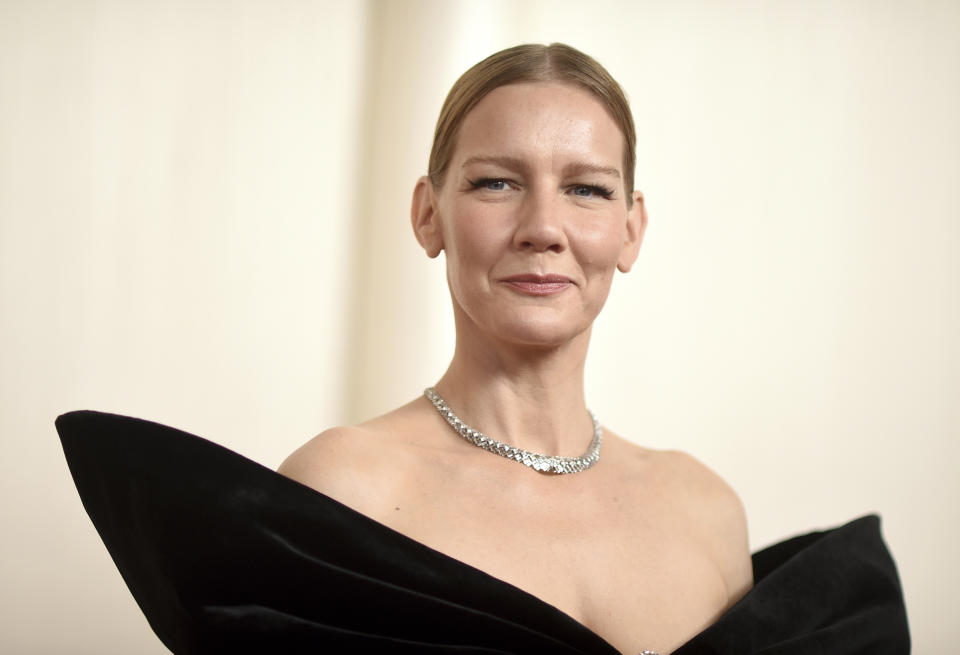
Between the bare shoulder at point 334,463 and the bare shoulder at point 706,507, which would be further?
the bare shoulder at point 706,507

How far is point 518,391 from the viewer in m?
2.35

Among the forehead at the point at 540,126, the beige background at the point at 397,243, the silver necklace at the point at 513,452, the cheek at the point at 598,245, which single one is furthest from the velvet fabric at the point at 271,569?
the beige background at the point at 397,243

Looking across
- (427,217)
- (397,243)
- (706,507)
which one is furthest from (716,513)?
(397,243)

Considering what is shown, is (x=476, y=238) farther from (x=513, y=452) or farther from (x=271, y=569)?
(x=271, y=569)

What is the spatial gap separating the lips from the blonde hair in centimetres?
32

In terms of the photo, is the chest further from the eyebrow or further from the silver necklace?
the eyebrow

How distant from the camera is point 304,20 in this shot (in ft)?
12.1

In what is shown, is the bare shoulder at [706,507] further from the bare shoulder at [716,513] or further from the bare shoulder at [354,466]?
the bare shoulder at [354,466]

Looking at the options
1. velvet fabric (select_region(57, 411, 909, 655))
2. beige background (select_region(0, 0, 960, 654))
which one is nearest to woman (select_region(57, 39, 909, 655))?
velvet fabric (select_region(57, 411, 909, 655))

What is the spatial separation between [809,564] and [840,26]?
7.52 ft

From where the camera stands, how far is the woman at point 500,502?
194 centimetres

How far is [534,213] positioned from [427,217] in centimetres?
33

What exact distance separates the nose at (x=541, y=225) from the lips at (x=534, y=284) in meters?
0.05

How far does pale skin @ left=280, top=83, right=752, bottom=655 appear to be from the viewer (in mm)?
2143
